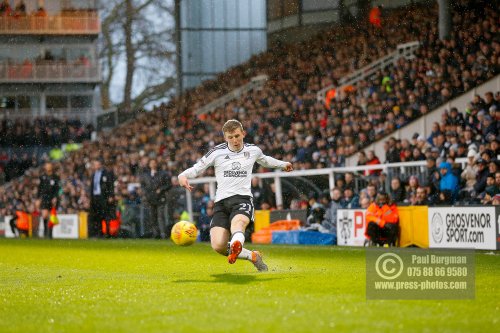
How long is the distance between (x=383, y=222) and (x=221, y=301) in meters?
10.4

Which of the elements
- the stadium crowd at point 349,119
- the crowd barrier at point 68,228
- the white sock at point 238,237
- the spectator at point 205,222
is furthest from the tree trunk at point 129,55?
the white sock at point 238,237

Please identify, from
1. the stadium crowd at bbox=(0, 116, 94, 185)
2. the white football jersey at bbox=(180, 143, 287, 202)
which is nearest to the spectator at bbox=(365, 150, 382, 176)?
the white football jersey at bbox=(180, 143, 287, 202)

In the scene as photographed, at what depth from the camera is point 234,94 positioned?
4047 centimetres

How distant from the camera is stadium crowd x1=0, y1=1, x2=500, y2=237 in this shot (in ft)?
65.4

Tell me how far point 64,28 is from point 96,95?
4530mm

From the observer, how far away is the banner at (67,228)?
30688mm

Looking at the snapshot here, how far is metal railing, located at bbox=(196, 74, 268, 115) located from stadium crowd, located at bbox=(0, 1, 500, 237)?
0.58 meters

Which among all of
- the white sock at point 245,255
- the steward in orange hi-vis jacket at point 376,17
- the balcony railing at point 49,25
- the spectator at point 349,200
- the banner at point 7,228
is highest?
the balcony railing at point 49,25

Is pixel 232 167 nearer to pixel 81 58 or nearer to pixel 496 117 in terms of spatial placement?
pixel 496 117

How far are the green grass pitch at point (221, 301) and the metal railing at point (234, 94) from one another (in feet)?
83.9

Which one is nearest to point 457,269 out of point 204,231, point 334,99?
point 204,231

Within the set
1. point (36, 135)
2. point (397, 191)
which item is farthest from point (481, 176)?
point (36, 135)

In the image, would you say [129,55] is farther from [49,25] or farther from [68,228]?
[68,228]

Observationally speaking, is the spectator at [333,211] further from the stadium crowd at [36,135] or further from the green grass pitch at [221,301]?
the stadium crowd at [36,135]
